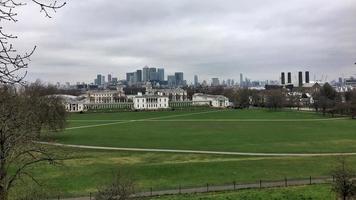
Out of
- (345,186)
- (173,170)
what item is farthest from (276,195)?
(173,170)

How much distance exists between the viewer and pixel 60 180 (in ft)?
122

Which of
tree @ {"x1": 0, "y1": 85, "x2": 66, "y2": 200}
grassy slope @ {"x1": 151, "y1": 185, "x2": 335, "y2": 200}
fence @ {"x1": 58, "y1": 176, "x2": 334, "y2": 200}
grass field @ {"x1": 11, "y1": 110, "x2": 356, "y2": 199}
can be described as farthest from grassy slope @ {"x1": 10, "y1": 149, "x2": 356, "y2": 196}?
tree @ {"x1": 0, "y1": 85, "x2": 66, "y2": 200}

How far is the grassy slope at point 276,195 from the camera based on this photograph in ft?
94.3

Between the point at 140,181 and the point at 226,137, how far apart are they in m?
36.0

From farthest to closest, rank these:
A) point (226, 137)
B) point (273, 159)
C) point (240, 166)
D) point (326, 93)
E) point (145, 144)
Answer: point (326, 93), point (226, 137), point (145, 144), point (273, 159), point (240, 166)

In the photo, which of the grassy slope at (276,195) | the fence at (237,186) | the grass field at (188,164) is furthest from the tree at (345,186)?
the grass field at (188,164)

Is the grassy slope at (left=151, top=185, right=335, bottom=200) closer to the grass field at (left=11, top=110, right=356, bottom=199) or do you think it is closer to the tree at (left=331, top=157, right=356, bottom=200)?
the tree at (left=331, top=157, right=356, bottom=200)

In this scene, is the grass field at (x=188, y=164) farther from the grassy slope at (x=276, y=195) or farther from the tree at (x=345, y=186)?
the tree at (x=345, y=186)

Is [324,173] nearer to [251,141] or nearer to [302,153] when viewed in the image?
[302,153]

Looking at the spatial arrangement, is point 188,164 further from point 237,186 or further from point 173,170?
point 237,186

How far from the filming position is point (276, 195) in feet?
97.0

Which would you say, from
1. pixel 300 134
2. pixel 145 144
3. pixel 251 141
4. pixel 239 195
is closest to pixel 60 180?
→ pixel 239 195

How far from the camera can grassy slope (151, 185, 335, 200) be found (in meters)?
28.8

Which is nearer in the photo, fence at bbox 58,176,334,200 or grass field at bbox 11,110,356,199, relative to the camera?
fence at bbox 58,176,334,200
